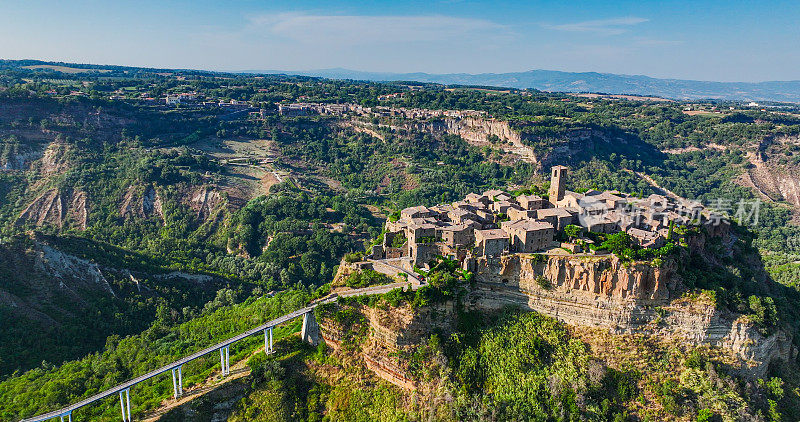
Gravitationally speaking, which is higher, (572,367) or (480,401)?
(572,367)

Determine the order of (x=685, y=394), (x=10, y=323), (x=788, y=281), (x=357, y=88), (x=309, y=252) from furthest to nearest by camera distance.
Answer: (x=357, y=88), (x=309, y=252), (x=788, y=281), (x=10, y=323), (x=685, y=394)

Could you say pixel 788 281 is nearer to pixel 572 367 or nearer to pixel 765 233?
pixel 765 233

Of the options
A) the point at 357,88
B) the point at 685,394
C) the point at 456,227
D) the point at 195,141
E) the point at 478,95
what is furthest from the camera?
the point at 357,88

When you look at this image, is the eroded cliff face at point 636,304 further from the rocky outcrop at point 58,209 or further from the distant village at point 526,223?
the rocky outcrop at point 58,209

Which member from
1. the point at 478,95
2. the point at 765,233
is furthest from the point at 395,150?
the point at 765,233

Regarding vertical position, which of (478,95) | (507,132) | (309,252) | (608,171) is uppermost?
(478,95)

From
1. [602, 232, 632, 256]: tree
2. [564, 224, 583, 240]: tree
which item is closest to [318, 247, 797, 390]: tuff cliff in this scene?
[602, 232, 632, 256]: tree

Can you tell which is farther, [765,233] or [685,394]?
[765,233]

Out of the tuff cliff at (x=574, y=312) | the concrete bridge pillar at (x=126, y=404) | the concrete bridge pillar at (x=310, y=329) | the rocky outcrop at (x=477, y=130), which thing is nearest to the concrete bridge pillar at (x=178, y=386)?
the concrete bridge pillar at (x=126, y=404)
